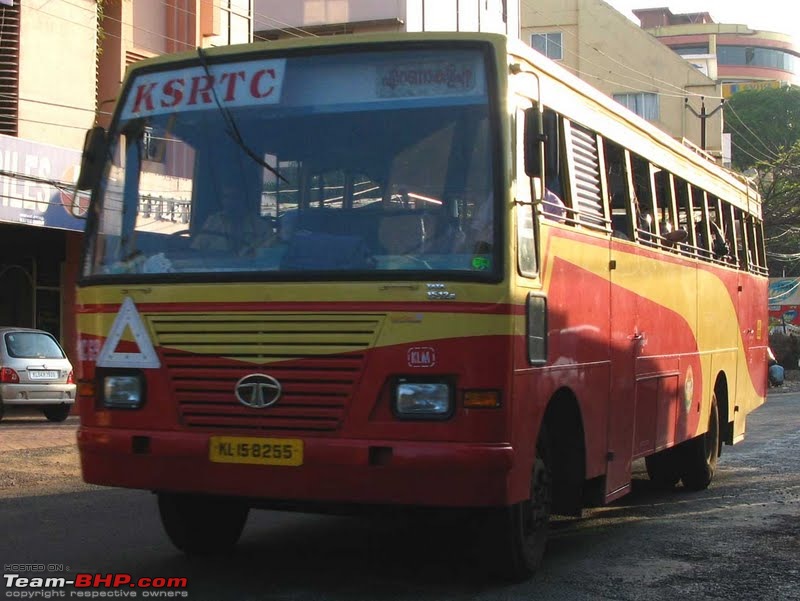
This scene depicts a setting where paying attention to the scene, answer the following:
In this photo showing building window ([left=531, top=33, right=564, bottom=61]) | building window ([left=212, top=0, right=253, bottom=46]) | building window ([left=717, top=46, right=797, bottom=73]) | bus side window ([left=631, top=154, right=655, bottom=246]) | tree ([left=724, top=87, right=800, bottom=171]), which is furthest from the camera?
building window ([left=717, top=46, right=797, bottom=73])

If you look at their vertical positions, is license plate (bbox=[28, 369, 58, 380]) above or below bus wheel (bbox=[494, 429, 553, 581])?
above

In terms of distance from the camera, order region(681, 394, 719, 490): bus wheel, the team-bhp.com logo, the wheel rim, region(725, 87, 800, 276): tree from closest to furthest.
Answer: the team-bhp.com logo → the wheel rim → region(681, 394, 719, 490): bus wheel → region(725, 87, 800, 276): tree

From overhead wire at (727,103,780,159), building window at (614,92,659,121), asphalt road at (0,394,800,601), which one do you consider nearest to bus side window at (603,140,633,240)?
asphalt road at (0,394,800,601)

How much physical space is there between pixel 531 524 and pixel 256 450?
66.1 inches

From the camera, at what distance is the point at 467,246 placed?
6.41 m

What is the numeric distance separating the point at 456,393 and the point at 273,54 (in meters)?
2.12

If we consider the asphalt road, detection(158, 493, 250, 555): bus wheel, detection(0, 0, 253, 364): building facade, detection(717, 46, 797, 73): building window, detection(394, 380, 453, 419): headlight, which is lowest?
the asphalt road

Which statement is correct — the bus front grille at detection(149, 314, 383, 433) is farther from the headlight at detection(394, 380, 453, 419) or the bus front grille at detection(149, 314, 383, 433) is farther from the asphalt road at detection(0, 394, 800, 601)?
the asphalt road at detection(0, 394, 800, 601)

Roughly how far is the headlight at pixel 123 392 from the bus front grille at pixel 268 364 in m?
0.21

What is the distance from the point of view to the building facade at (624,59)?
57469 mm

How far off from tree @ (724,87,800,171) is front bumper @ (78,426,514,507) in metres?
68.3

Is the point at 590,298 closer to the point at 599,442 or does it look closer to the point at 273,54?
the point at 599,442

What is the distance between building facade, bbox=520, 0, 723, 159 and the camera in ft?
189

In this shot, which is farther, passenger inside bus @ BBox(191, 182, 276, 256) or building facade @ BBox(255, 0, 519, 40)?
building facade @ BBox(255, 0, 519, 40)
